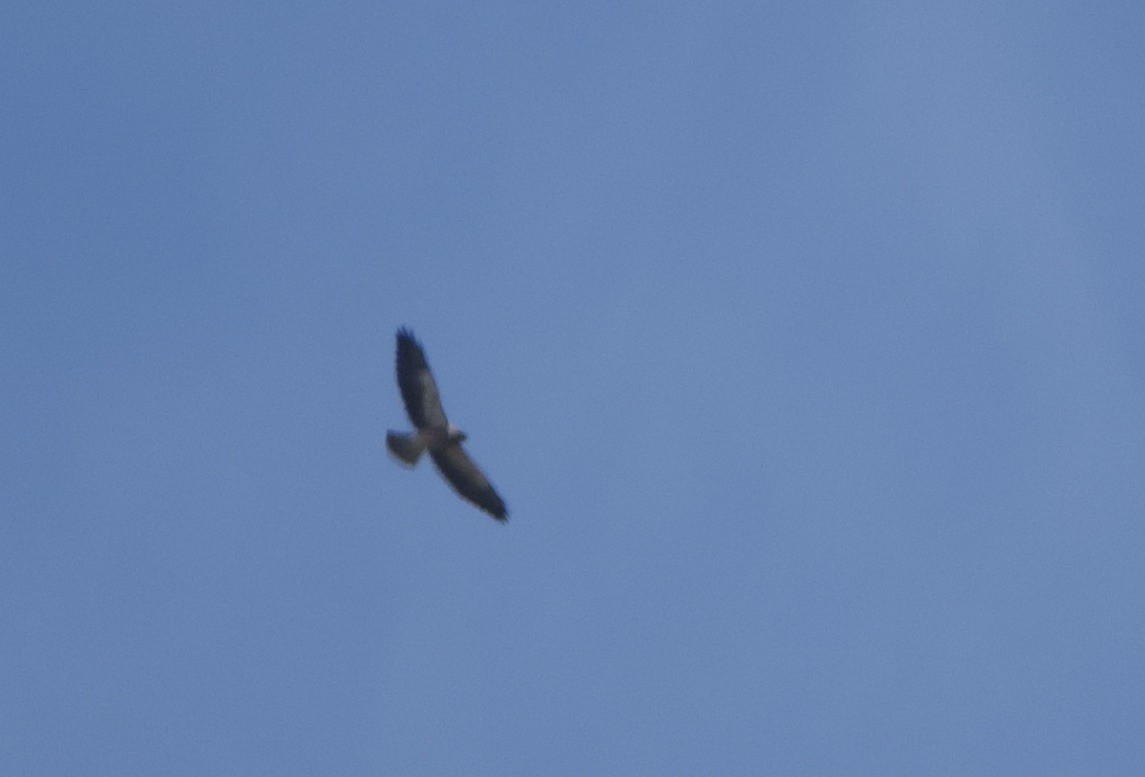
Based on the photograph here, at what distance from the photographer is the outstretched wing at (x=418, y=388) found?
34594 mm

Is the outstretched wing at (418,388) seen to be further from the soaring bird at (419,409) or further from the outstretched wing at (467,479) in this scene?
the outstretched wing at (467,479)

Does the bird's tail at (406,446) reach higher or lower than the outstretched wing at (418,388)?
lower

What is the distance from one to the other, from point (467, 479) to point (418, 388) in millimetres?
1774

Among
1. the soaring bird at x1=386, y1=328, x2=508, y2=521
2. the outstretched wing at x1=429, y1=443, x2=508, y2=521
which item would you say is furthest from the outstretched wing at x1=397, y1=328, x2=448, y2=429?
the outstretched wing at x1=429, y1=443, x2=508, y2=521

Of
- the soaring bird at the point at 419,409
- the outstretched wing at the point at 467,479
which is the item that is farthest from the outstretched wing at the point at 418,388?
the outstretched wing at the point at 467,479

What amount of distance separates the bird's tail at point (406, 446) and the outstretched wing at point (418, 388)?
0.82ft

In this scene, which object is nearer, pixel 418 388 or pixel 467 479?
pixel 418 388

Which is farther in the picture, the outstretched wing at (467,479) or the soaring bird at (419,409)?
the outstretched wing at (467,479)

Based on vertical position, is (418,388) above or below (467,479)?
above

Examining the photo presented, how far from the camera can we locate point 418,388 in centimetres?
3459

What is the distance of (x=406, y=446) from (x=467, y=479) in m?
1.55

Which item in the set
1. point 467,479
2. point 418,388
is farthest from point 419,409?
point 467,479

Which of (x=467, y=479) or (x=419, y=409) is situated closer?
(x=419, y=409)

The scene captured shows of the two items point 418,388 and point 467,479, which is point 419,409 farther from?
point 467,479
